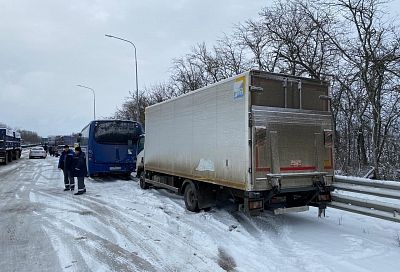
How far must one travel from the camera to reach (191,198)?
404 inches

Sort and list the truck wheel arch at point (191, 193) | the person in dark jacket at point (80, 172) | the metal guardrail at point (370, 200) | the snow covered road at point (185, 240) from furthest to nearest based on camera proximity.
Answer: the person in dark jacket at point (80, 172) < the truck wheel arch at point (191, 193) < the metal guardrail at point (370, 200) < the snow covered road at point (185, 240)

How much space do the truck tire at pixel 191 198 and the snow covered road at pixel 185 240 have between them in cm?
23

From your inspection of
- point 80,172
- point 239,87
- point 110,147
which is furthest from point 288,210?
point 110,147

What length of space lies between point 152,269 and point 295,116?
430cm

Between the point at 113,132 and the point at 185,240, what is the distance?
12488 millimetres

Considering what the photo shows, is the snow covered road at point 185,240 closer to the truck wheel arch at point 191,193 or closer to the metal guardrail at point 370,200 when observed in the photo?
the truck wheel arch at point 191,193

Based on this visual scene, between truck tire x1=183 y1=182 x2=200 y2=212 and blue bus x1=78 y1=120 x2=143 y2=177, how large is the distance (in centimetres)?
857

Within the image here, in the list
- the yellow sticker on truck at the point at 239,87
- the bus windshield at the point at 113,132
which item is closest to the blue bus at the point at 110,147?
the bus windshield at the point at 113,132

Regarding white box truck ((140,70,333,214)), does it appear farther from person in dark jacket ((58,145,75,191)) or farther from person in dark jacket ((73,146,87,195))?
person in dark jacket ((58,145,75,191))

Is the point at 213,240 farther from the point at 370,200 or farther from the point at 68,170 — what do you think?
the point at 68,170

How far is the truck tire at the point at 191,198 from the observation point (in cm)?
999

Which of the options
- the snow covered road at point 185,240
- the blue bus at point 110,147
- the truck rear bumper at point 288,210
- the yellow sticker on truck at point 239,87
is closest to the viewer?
the snow covered road at point 185,240

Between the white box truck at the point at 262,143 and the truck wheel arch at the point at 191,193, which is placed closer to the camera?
the white box truck at the point at 262,143

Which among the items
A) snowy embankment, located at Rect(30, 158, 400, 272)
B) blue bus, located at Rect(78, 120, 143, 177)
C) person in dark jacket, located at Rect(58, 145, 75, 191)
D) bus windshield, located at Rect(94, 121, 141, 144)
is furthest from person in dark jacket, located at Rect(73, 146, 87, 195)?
bus windshield, located at Rect(94, 121, 141, 144)
